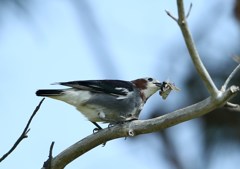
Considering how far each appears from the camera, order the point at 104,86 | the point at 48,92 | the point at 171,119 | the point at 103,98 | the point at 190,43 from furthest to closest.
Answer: the point at 104,86 → the point at 103,98 → the point at 48,92 → the point at 171,119 → the point at 190,43

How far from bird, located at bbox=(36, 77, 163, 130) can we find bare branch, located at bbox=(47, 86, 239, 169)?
1.53 metres

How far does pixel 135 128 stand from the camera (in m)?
5.34

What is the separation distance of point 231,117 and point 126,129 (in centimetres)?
176

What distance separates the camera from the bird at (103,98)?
722 centimetres

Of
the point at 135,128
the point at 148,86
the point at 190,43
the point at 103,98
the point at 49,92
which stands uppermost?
the point at 190,43

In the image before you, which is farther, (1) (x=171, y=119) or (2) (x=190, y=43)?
(1) (x=171, y=119)

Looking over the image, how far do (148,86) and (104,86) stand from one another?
0.60 meters

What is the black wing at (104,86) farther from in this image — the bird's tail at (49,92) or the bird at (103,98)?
the bird's tail at (49,92)

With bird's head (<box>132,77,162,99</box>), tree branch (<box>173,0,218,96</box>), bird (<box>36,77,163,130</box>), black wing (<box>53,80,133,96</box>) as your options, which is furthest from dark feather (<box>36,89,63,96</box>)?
tree branch (<box>173,0,218,96</box>)

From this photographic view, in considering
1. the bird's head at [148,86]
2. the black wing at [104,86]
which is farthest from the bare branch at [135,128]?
the bird's head at [148,86]

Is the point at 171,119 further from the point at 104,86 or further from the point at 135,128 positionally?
the point at 104,86

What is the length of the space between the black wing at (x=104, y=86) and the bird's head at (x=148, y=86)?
22 cm

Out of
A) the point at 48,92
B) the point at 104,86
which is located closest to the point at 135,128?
the point at 48,92

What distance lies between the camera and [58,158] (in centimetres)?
538
